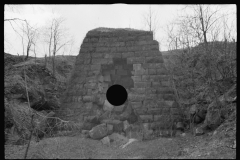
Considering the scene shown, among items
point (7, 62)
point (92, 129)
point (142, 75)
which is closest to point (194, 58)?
point (142, 75)

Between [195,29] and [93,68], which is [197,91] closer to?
[195,29]

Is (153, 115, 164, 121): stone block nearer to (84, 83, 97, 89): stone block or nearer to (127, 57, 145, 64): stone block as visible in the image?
(127, 57, 145, 64): stone block

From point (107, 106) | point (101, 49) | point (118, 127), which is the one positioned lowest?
point (118, 127)

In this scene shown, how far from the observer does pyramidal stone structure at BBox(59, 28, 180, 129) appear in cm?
845

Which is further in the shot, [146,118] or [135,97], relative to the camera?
[135,97]

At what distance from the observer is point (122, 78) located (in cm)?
909

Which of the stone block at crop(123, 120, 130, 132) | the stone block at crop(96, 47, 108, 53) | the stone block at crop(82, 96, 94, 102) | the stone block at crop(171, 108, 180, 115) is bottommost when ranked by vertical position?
the stone block at crop(123, 120, 130, 132)

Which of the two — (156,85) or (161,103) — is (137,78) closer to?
(156,85)

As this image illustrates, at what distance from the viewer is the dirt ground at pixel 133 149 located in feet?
19.7

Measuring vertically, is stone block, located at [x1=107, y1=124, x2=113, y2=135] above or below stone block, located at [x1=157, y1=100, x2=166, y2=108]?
below

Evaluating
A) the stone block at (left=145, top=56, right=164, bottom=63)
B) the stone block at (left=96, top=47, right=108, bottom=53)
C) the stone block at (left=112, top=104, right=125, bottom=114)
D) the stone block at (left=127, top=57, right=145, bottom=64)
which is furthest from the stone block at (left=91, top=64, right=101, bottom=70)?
the stone block at (left=145, top=56, right=164, bottom=63)

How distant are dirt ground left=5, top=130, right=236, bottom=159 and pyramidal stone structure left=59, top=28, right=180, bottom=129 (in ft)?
3.37

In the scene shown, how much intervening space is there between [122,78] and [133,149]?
2849 mm

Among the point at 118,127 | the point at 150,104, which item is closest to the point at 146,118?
the point at 150,104
